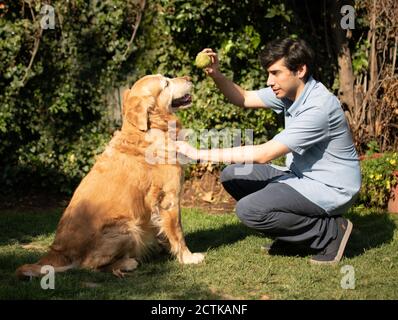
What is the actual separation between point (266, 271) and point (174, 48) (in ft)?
13.0

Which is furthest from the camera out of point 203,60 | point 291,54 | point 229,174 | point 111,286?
point 229,174

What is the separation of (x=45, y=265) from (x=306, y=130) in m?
2.16

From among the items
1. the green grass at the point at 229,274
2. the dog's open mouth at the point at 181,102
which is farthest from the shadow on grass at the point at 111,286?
the dog's open mouth at the point at 181,102

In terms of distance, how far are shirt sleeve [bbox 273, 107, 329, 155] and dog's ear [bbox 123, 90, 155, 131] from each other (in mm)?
1041

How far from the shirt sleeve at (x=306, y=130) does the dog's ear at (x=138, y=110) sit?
104 cm

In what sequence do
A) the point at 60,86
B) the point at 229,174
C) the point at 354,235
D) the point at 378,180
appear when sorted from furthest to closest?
the point at 60,86 < the point at 378,180 < the point at 354,235 < the point at 229,174

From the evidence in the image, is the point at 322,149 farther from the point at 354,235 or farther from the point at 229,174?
the point at 354,235

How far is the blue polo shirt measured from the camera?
435cm

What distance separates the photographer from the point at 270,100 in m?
5.21

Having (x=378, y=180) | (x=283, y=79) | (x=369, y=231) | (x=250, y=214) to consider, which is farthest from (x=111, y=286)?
(x=378, y=180)

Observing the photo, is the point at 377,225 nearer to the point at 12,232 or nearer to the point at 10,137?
the point at 12,232

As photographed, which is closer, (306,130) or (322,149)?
(306,130)

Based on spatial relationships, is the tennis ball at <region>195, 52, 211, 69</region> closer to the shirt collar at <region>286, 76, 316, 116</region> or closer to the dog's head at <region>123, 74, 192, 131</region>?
the dog's head at <region>123, 74, 192, 131</region>
